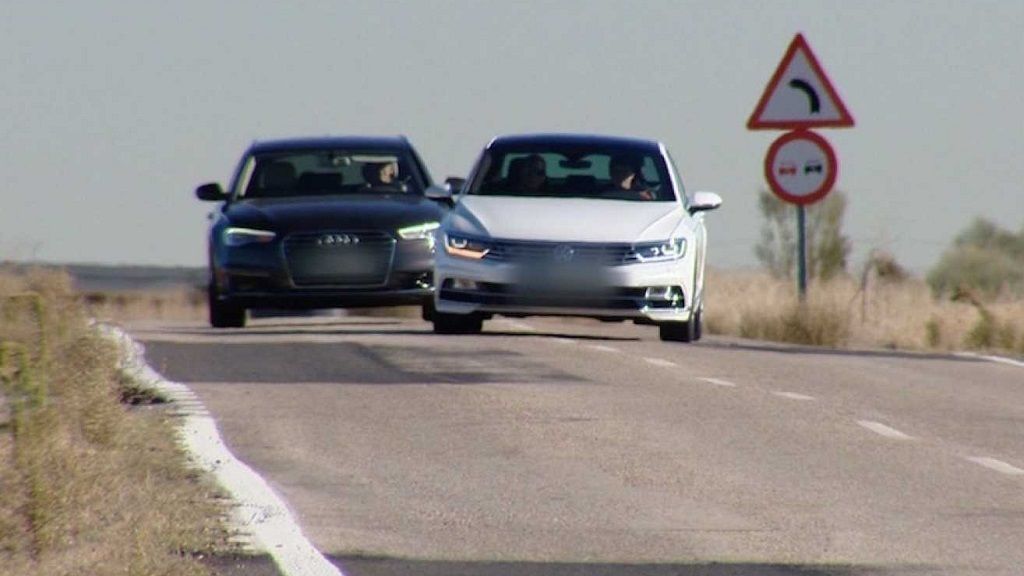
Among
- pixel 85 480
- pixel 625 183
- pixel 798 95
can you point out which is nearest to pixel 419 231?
pixel 625 183

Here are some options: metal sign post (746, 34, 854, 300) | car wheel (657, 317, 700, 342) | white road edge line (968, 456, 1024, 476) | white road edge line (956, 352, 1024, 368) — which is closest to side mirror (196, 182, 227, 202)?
car wheel (657, 317, 700, 342)

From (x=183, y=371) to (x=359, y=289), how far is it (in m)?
5.41

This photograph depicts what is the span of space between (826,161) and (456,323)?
4853 mm

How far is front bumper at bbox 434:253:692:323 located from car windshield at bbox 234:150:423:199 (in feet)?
9.69

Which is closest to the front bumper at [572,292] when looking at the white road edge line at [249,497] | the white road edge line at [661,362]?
the white road edge line at [661,362]

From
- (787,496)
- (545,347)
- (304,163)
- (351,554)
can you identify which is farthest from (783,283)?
(351,554)

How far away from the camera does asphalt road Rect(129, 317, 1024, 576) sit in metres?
9.37

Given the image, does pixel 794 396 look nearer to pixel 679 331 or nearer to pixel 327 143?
pixel 679 331

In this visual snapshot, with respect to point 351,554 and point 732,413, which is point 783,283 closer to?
point 732,413

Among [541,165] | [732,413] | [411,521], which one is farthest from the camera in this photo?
[541,165]

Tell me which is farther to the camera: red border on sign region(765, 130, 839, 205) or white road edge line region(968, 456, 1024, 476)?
red border on sign region(765, 130, 839, 205)

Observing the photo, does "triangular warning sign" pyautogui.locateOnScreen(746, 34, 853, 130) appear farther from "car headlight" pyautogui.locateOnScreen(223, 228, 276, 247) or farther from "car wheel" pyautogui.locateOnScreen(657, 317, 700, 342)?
"car headlight" pyautogui.locateOnScreen(223, 228, 276, 247)

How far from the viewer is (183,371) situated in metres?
16.5

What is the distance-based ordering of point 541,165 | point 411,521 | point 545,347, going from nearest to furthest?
point 411,521
point 545,347
point 541,165
